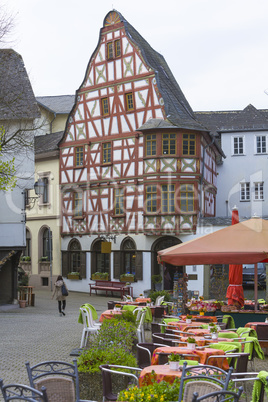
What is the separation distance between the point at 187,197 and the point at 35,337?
658 inches

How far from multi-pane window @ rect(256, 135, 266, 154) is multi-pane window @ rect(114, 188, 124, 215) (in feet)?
33.5

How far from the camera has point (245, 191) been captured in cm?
3962

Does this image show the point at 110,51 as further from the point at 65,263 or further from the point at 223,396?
the point at 223,396

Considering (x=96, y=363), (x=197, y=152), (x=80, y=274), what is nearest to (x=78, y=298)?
(x=80, y=274)

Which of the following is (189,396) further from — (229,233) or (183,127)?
(183,127)

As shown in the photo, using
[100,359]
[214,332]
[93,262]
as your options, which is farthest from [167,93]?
[100,359]

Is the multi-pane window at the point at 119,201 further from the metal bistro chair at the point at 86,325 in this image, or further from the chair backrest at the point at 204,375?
the chair backrest at the point at 204,375

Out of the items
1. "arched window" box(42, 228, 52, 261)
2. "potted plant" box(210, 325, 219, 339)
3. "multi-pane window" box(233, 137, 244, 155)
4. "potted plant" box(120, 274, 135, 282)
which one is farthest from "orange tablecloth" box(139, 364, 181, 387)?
"multi-pane window" box(233, 137, 244, 155)

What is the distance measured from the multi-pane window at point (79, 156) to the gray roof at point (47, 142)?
177 centimetres

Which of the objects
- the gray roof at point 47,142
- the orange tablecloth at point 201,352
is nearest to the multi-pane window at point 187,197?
the gray roof at point 47,142

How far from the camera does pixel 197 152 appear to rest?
32.5 metres

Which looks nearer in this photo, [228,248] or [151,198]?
[228,248]

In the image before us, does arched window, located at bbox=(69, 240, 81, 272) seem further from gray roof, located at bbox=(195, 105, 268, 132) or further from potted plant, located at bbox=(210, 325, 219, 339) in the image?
potted plant, located at bbox=(210, 325, 219, 339)

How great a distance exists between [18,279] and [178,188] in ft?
29.9
